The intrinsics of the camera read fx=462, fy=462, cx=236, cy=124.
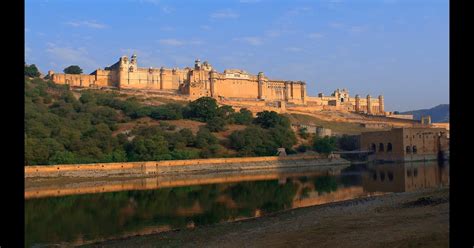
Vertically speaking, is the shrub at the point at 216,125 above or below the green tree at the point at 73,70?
below

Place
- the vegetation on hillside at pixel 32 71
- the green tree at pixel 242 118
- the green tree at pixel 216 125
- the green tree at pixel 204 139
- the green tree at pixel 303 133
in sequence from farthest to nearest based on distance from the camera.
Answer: the vegetation on hillside at pixel 32 71 → the green tree at pixel 242 118 → the green tree at pixel 303 133 → the green tree at pixel 216 125 → the green tree at pixel 204 139

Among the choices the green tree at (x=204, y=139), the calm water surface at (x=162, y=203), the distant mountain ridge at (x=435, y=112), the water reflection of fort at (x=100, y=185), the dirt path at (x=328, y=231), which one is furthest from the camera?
the distant mountain ridge at (x=435, y=112)

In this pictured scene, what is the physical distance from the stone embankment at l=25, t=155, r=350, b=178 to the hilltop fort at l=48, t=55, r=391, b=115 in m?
21.0

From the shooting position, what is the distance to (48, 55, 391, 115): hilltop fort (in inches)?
2141

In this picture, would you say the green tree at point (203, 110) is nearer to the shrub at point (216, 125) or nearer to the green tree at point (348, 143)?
the shrub at point (216, 125)

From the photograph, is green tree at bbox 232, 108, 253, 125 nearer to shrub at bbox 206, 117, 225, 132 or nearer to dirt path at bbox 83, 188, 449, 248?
shrub at bbox 206, 117, 225, 132

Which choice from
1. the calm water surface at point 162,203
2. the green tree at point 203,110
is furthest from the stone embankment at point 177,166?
the green tree at point 203,110

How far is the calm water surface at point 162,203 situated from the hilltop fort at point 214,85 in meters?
30.7

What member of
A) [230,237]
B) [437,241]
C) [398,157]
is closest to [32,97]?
[398,157]

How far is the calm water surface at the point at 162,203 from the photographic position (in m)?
12.2

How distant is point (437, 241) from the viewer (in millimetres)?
5980

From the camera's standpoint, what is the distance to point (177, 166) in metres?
31.1

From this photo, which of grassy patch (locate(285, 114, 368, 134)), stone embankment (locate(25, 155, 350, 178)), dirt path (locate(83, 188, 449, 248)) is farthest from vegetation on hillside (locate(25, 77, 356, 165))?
dirt path (locate(83, 188, 449, 248))
